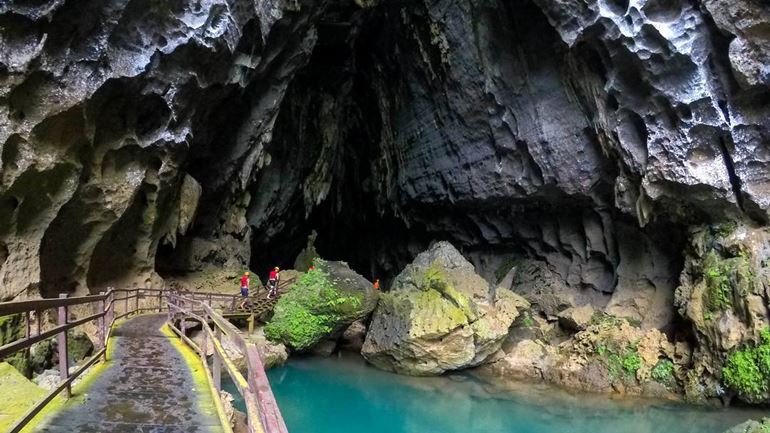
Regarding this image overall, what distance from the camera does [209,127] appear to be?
14469mm

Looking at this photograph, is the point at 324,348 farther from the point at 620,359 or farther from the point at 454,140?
the point at 454,140

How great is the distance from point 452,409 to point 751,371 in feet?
20.7

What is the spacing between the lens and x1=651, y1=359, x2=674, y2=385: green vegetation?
11.9 meters

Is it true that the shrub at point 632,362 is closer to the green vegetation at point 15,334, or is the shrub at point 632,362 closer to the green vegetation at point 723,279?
the green vegetation at point 723,279

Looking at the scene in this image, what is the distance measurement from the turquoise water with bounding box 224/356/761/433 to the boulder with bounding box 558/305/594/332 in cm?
299

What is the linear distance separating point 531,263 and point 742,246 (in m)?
8.27

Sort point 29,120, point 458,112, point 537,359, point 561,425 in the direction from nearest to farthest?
point 29,120 → point 561,425 → point 537,359 → point 458,112

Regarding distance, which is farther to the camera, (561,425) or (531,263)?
(531,263)

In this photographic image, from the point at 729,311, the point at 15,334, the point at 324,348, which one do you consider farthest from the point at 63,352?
the point at 729,311

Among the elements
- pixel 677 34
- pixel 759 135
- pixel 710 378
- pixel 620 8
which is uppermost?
pixel 620 8

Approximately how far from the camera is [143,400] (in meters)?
4.18

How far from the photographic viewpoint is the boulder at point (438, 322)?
12.9m

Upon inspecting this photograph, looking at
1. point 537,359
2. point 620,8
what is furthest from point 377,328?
point 620,8

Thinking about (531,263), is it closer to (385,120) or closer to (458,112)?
(458,112)
